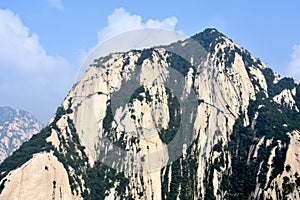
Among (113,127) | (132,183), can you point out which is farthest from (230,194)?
(113,127)

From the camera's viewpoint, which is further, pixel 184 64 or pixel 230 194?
pixel 184 64

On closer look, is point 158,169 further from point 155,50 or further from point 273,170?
point 155,50

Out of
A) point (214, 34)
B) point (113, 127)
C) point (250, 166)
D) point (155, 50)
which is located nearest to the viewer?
point (250, 166)

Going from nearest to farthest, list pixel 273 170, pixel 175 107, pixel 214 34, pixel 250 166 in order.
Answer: pixel 273 170 < pixel 250 166 < pixel 175 107 < pixel 214 34

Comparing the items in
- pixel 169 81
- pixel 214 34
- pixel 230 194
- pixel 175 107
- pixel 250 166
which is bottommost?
pixel 230 194

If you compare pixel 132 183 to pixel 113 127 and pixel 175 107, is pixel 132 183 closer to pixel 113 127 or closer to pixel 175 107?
pixel 113 127

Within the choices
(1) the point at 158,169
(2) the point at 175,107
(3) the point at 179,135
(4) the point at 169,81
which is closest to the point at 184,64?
(4) the point at 169,81

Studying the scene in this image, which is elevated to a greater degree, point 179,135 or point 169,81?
point 169,81
